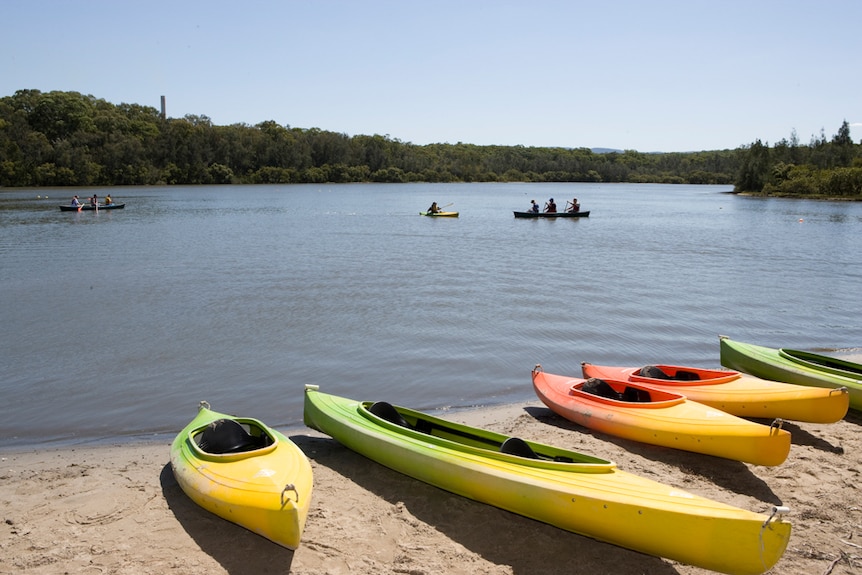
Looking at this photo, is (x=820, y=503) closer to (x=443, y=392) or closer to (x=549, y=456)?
(x=549, y=456)

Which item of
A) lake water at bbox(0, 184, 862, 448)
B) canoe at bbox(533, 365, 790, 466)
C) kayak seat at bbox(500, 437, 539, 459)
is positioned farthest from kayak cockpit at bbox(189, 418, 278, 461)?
canoe at bbox(533, 365, 790, 466)

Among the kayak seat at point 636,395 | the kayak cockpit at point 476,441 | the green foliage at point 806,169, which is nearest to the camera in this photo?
the kayak cockpit at point 476,441

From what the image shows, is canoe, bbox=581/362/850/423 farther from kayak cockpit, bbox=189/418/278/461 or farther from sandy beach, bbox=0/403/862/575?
kayak cockpit, bbox=189/418/278/461

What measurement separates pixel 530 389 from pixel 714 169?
167 metres

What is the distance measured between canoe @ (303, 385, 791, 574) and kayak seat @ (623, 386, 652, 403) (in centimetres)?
248

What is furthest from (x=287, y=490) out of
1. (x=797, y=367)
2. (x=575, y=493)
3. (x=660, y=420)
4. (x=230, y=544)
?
(x=797, y=367)

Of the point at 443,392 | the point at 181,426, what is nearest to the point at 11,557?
the point at 181,426

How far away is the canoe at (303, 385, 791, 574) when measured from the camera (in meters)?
4.52

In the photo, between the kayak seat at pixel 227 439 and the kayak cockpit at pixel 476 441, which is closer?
the kayak cockpit at pixel 476 441

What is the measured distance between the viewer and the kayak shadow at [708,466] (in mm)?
6312

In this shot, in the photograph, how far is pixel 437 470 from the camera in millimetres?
6055

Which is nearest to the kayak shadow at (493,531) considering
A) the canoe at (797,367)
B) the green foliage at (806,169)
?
the canoe at (797,367)

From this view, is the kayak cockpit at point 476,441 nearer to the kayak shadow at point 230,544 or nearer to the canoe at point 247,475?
the canoe at point 247,475

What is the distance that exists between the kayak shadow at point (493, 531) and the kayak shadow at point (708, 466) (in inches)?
63.6
